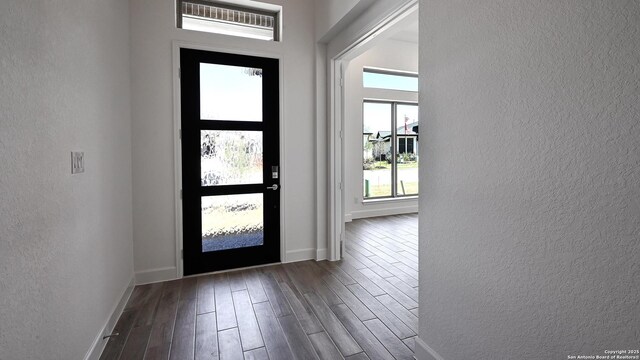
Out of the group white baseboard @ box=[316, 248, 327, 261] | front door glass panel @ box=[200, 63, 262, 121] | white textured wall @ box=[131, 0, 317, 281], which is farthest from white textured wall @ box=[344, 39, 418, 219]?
front door glass panel @ box=[200, 63, 262, 121]

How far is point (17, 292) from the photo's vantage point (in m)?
1.10

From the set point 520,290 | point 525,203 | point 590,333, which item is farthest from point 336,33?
point 590,333

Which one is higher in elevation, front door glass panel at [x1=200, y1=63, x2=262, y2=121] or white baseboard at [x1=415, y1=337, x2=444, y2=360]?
front door glass panel at [x1=200, y1=63, x2=262, y2=121]

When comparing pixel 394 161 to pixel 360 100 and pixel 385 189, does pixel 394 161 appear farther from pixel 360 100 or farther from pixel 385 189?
pixel 360 100

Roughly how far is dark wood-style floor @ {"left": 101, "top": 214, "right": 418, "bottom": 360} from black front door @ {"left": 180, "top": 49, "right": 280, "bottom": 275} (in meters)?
0.32

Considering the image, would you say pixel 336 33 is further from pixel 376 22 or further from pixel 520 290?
pixel 520 290

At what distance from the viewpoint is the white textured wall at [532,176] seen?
3.10 feet

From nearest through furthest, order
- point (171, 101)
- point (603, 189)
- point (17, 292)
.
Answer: point (603, 189) → point (17, 292) → point (171, 101)

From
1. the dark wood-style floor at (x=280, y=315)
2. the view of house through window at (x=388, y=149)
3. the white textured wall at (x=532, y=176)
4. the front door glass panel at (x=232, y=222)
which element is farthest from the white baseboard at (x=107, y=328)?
the view of house through window at (x=388, y=149)

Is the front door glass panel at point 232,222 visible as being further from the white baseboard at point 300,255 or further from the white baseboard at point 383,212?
the white baseboard at point 383,212

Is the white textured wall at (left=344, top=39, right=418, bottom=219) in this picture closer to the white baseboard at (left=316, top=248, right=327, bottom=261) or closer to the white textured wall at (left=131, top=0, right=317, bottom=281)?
the white baseboard at (left=316, top=248, right=327, bottom=261)

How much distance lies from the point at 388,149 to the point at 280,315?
188 inches

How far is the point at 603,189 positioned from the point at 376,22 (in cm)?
205

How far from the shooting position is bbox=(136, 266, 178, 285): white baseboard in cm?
293
